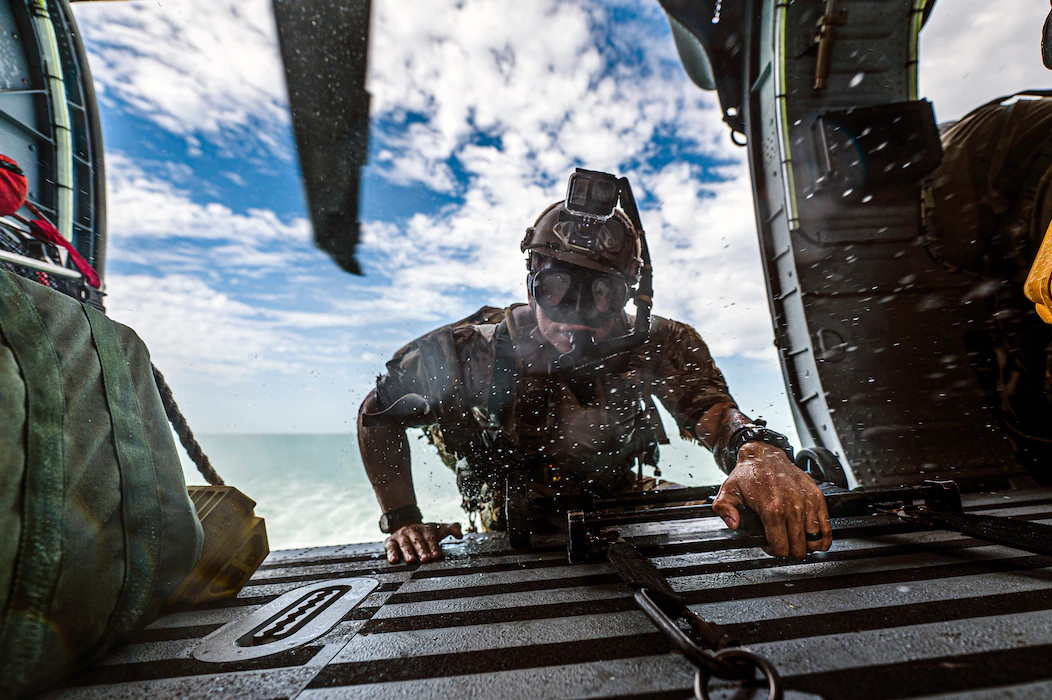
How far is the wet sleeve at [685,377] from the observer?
2520 mm

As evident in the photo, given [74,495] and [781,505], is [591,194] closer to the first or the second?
[781,505]

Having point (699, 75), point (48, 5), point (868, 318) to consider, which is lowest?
point (868, 318)

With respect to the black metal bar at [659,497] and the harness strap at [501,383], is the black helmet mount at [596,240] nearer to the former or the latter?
the harness strap at [501,383]

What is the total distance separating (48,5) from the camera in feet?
9.29

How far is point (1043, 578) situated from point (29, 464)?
2.37m

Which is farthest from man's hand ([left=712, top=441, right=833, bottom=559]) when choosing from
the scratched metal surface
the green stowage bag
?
the green stowage bag

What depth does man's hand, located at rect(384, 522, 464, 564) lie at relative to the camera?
180 cm

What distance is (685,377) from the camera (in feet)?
8.84

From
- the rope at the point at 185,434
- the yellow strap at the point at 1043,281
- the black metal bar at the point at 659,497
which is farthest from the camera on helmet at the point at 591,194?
the rope at the point at 185,434

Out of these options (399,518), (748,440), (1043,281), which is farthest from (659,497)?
(1043,281)

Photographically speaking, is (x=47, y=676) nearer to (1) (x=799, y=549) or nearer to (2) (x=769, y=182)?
(1) (x=799, y=549)

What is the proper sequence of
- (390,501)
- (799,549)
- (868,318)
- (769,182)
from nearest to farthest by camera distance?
(799,549)
(390,501)
(868,318)
(769,182)

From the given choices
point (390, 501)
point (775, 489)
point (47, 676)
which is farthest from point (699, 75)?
point (47, 676)

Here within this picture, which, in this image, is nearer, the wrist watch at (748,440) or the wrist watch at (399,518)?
the wrist watch at (748,440)
